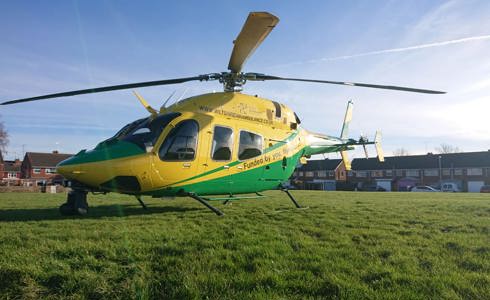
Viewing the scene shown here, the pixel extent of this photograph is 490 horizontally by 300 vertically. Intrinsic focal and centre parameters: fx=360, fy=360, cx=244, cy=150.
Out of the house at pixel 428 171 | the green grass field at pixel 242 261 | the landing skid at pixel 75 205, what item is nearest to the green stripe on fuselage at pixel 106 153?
the landing skid at pixel 75 205

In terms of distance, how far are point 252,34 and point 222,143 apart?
3517 millimetres

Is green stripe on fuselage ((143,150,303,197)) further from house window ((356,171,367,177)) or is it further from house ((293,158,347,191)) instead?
house window ((356,171,367,177))

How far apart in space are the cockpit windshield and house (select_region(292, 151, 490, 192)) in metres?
72.7

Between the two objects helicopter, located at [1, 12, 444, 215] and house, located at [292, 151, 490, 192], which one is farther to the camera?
house, located at [292, 151, 490, 192]

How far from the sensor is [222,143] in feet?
32.8

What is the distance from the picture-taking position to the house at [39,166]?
79125mm

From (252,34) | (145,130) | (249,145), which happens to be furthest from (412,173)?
(252,34)

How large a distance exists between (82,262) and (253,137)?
689cm

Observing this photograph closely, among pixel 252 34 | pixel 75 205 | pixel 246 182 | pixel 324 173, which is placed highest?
pixel 252 34

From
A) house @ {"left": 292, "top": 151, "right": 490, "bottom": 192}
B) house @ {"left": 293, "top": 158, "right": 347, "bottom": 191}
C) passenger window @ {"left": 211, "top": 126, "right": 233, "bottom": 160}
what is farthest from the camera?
house @ {"left": 293, "top": 158, "right": 347, "bottom": 191}

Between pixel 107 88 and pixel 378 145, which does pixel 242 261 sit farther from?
pixel 378 145

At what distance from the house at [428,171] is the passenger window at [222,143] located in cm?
7087

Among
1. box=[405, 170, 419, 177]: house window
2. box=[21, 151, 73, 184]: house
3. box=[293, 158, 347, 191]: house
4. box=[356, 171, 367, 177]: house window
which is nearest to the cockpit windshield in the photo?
box=[21, 151, 73, 184]: house

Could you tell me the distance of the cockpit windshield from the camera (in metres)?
8.72
